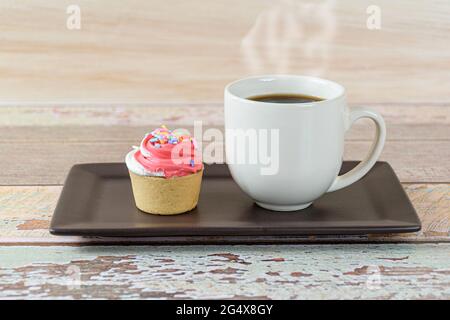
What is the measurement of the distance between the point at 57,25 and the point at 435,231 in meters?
1.14

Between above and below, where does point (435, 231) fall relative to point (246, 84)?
below

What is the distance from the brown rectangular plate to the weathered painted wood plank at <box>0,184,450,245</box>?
0.08ft

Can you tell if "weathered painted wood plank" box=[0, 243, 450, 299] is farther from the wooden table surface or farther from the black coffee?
the black coffee

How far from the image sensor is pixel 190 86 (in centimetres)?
186

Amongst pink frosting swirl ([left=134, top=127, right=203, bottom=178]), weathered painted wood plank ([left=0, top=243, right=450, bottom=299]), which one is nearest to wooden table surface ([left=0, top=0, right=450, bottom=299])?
weathered painted wood plank ([left=0, top=243, right=450, bottom=299])

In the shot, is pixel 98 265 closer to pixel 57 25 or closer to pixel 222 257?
pixel 222 257

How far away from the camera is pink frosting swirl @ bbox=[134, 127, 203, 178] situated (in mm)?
1053

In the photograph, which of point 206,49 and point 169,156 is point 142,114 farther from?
point 169,156

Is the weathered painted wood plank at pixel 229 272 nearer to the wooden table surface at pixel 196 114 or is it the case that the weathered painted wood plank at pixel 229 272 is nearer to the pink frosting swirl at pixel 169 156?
the wooden table surface at pixel 196 114

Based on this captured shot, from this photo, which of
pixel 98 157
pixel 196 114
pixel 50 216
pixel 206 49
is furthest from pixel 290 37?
pixel 50 216

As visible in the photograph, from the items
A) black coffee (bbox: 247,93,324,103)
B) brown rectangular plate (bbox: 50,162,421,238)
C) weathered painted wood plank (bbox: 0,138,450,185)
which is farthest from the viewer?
weathered painted wood plank (bbox: 0,138,450,185)

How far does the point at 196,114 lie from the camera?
162 cm

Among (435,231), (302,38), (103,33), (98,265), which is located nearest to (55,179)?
(98,265)
